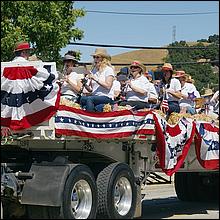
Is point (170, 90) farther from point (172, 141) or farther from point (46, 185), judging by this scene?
point (46, 185)

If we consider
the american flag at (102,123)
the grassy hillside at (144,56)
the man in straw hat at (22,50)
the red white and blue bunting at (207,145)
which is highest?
the grassy hillside at (144,56)

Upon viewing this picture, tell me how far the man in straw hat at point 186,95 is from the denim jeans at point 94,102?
2.28 meters

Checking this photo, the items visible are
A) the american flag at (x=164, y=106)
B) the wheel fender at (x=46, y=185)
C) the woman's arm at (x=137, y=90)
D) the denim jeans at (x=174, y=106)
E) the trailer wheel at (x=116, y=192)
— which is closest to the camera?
the wheel fender at (x=46, y=185)

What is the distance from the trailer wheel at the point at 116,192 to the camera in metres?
9.76

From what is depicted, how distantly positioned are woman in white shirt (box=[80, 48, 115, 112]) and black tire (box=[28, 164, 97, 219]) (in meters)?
1.22

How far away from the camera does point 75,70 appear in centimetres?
1112

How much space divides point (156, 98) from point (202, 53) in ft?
107

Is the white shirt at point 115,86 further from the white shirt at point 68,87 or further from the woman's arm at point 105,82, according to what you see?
the white shirt at point 68,87

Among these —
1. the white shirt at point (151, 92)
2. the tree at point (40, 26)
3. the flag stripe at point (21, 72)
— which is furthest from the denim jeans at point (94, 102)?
the tree at point (40, 26)

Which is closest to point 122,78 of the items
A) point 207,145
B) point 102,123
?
point 207,145

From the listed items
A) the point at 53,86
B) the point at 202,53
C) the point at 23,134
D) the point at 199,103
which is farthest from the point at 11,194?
the point at 202,53

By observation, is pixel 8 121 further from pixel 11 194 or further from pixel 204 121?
pixel 204 121

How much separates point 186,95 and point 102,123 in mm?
3539

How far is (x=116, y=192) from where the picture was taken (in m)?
10.1
